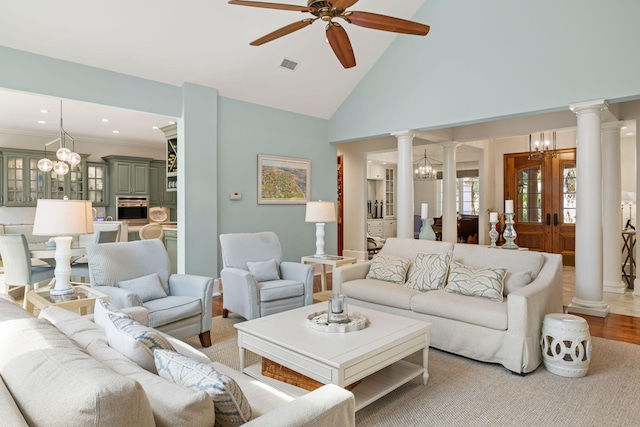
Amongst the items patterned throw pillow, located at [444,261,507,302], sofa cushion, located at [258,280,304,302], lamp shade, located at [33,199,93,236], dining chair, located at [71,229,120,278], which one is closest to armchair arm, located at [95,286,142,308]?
lamp shade, located at [33,199,93,236]

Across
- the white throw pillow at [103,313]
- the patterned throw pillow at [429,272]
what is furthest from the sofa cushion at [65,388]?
the patterned throw pillow at [429,272]

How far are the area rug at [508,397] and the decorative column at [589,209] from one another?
1236 millimetres

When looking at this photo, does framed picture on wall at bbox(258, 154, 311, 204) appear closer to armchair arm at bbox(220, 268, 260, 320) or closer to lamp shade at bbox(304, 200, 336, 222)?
lamp shade at bbox(304, 200, 336, 222)

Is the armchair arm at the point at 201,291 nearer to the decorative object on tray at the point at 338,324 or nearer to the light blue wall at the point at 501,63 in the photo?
the decorative object on tray at the point at 338,324

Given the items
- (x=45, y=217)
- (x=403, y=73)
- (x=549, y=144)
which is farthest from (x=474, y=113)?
(x=45, y=217)

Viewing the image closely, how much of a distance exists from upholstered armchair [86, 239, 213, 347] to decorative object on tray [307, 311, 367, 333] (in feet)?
3.56

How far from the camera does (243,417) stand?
1.21 m

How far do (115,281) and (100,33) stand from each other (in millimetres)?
2516

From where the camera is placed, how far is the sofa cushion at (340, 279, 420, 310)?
3.61 m

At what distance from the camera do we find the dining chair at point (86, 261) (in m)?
5.02

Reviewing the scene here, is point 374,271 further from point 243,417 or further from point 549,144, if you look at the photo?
point 549,144

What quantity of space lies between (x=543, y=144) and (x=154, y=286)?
7488 mm

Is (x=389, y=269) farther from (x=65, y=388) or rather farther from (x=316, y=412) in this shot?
(x=65, y=388)

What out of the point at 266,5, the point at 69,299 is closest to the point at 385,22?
the point at 266,5
